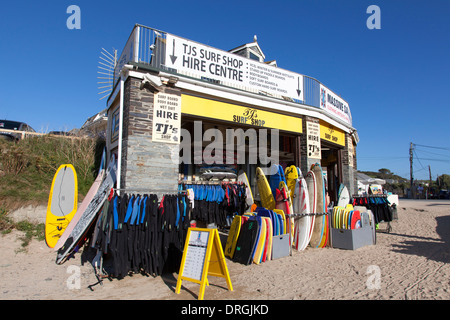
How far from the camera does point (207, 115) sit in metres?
7.78

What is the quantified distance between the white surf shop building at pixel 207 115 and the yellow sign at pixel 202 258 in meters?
1.65

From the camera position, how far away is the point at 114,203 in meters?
4.43

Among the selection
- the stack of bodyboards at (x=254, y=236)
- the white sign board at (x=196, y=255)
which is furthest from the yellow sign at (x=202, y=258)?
the stack of bodyboards at (x=254, y=236)

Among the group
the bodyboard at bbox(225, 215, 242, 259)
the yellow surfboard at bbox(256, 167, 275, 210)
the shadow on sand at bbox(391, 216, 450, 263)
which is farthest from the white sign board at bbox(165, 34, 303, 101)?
the shadow on sand at bbox(391, 216, 450, 263)

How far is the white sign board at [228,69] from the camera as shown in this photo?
7.21m

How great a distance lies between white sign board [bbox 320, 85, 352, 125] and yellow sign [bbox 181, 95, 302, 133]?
167 centimetres

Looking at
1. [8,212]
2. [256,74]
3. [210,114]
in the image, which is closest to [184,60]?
[210,114]

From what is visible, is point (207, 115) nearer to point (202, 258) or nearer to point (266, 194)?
point (266, 194)

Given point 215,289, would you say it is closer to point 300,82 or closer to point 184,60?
point 184,60

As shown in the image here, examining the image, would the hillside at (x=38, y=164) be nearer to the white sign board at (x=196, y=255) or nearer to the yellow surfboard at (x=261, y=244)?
the white sign board at (x=196, y=255)

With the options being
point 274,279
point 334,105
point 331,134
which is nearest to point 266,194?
point 274,279

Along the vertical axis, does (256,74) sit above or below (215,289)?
above

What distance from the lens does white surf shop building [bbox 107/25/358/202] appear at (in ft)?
21.2
